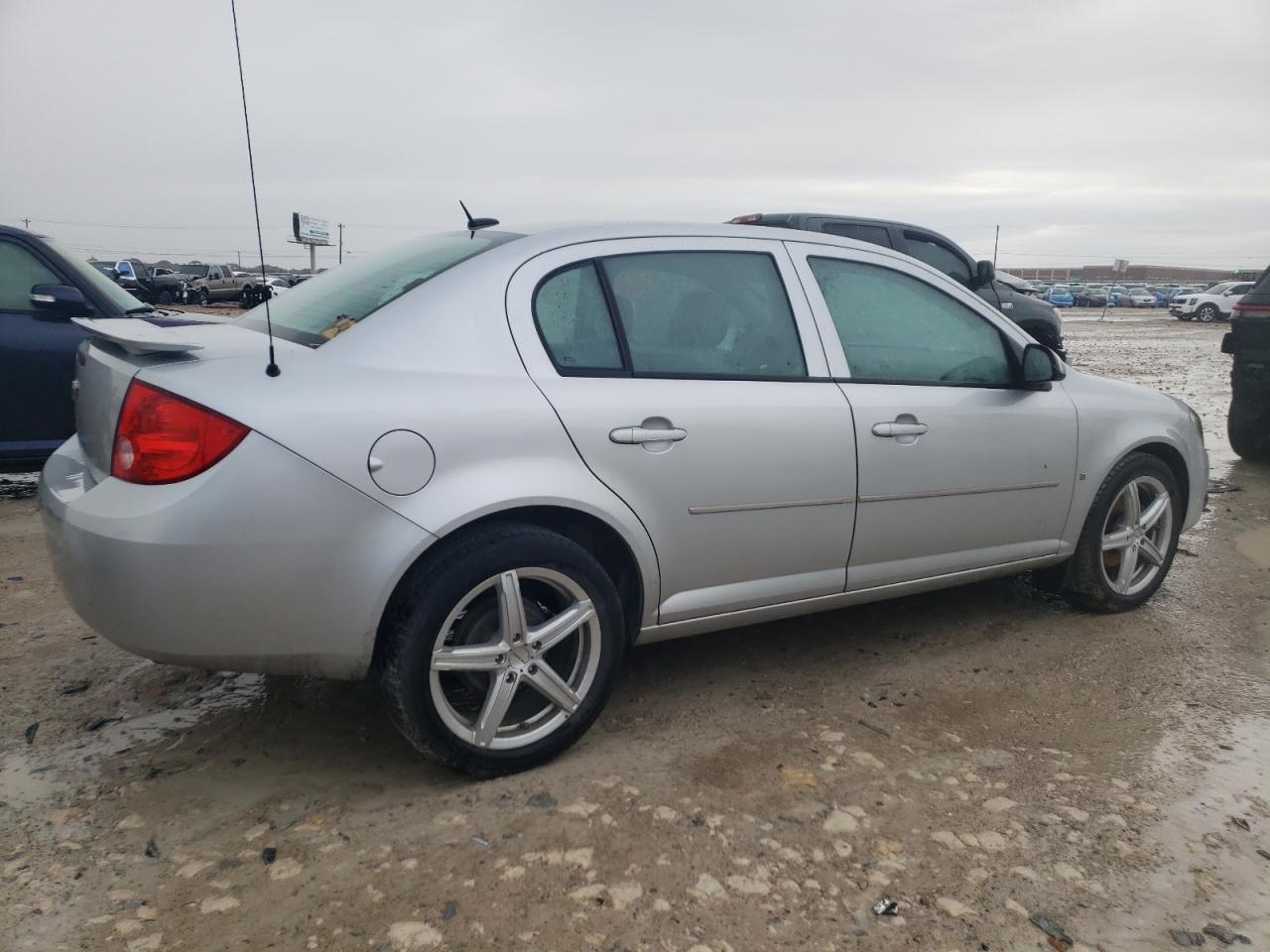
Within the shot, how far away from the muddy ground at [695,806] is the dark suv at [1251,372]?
4.45 metres

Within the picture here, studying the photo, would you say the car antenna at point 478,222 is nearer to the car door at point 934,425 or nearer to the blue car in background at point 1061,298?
the car door at point 934,425

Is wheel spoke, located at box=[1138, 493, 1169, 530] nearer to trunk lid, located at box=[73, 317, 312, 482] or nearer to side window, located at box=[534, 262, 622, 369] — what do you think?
side window, located at box=[534, 262, 622, 369]

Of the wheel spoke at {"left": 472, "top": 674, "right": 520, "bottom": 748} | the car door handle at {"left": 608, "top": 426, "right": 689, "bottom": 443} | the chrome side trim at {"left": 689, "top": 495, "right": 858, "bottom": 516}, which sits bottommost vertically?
the wheel spoke at {"left": 472, "top": 674, "right": 520, "bottom": 748}

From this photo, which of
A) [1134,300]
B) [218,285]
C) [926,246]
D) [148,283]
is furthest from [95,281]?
[1134,300]

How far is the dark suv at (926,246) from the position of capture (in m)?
8.22

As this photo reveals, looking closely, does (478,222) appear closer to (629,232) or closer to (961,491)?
(629,232)

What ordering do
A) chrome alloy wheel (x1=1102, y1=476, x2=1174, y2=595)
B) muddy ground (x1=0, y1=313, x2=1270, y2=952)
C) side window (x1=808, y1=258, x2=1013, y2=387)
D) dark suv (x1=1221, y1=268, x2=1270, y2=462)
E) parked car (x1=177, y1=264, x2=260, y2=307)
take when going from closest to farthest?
muddy ground (x1=0, y1=313, x2=1270, y2=952), side window (x1=808, y1=258, x2=1013, y2=387), chrome alloy wheel (x1=1102, y1=476, x2=1174, y2=595), dark suv (x1=1221, y1=268, x2=1270, y2=462), parked car (x1=177, y1=264, x2=260, y2=307)

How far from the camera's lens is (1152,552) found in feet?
14.1

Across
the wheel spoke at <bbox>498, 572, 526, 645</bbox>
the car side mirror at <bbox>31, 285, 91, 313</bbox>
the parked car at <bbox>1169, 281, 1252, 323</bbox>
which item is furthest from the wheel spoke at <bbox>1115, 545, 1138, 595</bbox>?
the parked car at <bbox>1169, 281, 1252, 323</bbox>

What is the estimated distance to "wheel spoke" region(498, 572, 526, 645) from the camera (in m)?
2.61

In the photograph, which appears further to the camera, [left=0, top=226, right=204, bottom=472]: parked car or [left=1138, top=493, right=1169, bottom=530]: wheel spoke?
[left=0, top=226, right=204, bottom=472]: parked car

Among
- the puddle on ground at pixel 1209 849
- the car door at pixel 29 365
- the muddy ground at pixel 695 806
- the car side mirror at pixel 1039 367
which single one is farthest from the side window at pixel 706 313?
the car door at pixel 29 365

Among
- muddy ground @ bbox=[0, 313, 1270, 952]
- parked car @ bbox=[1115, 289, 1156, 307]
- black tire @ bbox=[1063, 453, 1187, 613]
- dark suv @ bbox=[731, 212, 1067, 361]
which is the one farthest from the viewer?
parked car @ bbox=[1115, 289, 1156, 307]

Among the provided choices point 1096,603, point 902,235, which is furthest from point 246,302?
point 1096,603
